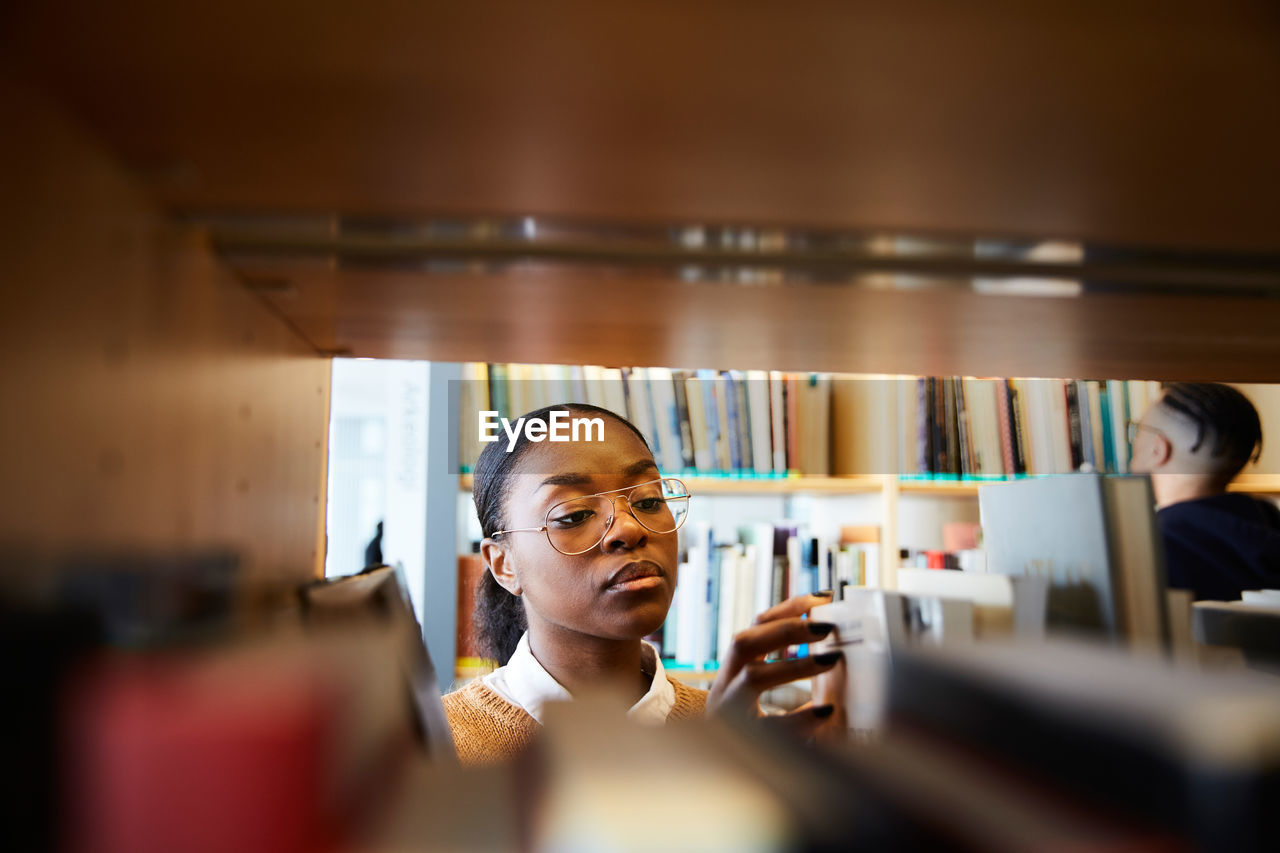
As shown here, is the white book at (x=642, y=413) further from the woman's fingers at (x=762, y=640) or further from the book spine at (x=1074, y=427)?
the book spine at (x=1074, y=427)

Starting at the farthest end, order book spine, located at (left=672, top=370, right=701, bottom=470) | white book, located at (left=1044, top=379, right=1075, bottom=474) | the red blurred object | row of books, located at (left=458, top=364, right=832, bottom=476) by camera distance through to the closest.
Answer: book spine, located at (left=672, top=370, right=701, bottom=470) < white book, located at (left=1044, top=379, right=1075, bottom=474) < row of books, located at (left=458, top=364, right=832, bottom=476) < the red blurred object

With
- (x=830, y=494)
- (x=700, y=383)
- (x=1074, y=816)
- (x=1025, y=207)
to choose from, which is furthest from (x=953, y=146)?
(x=830, y=494)

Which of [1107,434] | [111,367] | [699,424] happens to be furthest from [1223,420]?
[111,367]

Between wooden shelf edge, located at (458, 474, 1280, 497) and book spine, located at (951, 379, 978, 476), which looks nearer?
book spine, located at (951, 379, 978, 476)

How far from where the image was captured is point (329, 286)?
499 mm

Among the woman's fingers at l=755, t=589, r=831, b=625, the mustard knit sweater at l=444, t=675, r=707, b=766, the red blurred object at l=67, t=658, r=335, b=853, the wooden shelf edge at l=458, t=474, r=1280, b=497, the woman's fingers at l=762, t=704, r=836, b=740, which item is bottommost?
the mustard knit sweater at l=444, t=675, r=707, b=766

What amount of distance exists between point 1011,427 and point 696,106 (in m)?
0.90

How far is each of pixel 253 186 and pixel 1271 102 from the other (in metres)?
0.42

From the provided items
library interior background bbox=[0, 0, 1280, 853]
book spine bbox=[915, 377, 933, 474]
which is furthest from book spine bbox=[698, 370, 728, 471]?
library interior background bbox=[0, 0, 1280, 853]

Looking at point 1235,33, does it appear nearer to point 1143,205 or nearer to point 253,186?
point 1143,205

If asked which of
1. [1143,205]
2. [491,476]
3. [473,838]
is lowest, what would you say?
[473,838]

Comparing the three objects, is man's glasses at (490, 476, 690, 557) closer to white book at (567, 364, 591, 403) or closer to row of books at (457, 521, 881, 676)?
white book at (567, 364, 591, 403)

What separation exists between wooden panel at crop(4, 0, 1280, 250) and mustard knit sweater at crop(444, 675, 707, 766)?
89 centimetres

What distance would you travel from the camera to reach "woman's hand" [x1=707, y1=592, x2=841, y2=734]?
2.14ft
